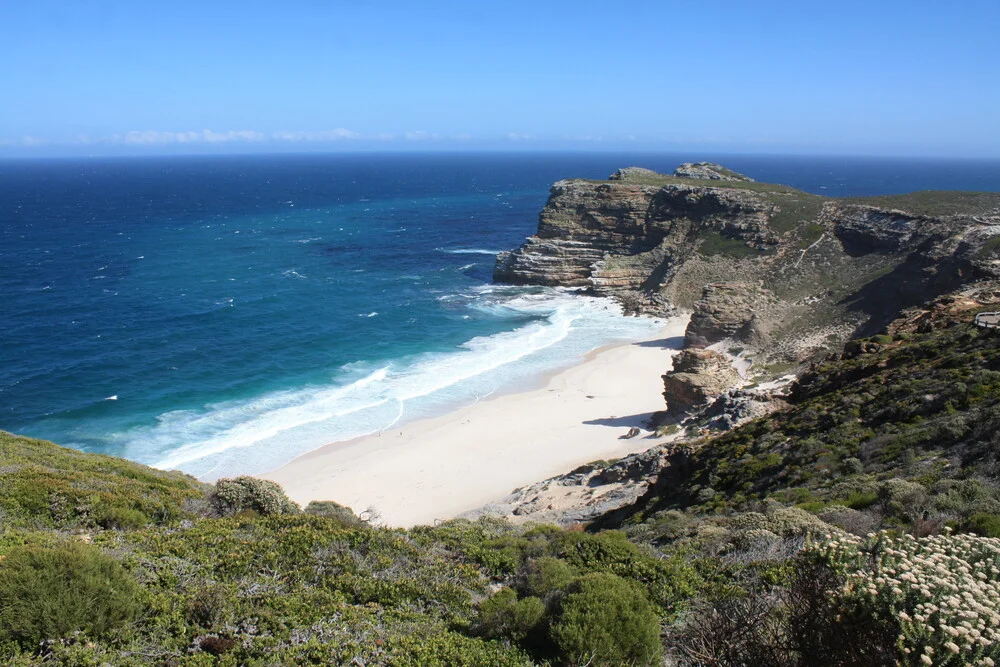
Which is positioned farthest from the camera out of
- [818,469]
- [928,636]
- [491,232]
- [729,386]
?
[491,232]

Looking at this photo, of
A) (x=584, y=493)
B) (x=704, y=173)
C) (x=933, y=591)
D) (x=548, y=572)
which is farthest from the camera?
(x=704, y=173)

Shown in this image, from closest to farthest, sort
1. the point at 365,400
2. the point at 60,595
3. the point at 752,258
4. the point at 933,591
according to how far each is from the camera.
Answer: the point at 933,591, the point at 60,595, the point at 365,400, the point at 752,258

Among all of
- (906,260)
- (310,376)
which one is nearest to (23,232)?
(310,376)

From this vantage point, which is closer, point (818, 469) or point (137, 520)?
point (137, 520)

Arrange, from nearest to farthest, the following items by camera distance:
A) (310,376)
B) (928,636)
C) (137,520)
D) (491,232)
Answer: (928,636), (137,520), (310,376), (491,232)

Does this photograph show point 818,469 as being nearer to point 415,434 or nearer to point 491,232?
point 415,434

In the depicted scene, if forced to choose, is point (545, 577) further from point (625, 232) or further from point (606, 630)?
point (625, 232)

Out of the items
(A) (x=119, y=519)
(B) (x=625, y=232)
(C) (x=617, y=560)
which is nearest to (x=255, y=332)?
(B) (x=625, y=232)
